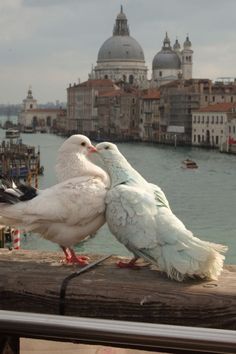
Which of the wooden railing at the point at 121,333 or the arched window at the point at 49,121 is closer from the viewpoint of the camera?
the wooden railing at the point at 121,333

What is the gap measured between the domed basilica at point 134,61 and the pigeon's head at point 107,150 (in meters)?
28.2

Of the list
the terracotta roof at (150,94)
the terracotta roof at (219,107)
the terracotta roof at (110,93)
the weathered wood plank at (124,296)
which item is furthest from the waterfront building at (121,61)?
the weathered wood plank at (124,296)

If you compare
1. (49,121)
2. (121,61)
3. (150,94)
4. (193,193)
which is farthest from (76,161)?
(49,121)

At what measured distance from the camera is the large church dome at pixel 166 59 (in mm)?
29422

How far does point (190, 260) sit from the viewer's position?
630 mm

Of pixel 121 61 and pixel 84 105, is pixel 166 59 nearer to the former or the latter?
pixel 121 61

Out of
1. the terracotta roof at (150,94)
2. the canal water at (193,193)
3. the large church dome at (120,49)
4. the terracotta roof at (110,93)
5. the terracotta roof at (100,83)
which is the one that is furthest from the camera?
the large church dome at (120,49)

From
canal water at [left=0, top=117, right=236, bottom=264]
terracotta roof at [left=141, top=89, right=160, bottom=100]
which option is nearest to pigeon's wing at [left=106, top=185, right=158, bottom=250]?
canal water at [left=0, top=117, right=236, bottom=264]

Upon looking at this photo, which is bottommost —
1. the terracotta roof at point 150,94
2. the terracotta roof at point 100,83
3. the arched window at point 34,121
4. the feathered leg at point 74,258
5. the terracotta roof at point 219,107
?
the arched window at point 34,121

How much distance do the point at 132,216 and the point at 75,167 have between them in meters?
0.13

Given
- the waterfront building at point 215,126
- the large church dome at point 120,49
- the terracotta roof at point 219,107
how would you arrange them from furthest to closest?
1. the large church dome at point 120,49
2. the terracotta roof at point 219,107
3. the waterfront building at point 215,126

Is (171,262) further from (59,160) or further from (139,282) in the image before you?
(59,160)

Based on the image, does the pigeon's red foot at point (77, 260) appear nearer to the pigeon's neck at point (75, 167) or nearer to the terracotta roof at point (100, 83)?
the pigeon's neck at point (75, 167)

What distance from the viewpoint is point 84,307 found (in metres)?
0.57
